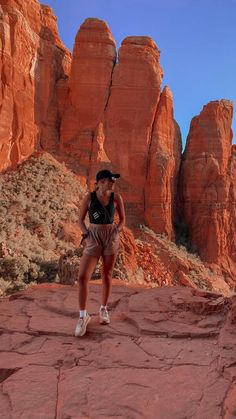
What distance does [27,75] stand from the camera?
67.3 ft

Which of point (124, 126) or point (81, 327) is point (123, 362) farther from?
point (124, 126)

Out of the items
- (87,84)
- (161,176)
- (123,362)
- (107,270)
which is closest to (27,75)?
(87,84)

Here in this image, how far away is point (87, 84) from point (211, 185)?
10.7 meters

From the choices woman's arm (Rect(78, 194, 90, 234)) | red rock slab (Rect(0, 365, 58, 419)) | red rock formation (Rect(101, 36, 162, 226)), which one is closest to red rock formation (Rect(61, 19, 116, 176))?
red rock formation (Rect(101, 36, 162, 226))

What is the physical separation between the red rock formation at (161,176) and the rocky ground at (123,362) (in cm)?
1819

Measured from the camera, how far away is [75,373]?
290cm

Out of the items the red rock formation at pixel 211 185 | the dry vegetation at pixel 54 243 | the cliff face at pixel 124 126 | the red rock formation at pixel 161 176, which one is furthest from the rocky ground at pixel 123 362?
the red rock formation at pixel 211 185

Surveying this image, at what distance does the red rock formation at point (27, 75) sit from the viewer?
1847 cm

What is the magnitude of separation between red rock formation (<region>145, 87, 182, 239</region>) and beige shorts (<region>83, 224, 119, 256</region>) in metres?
19.3

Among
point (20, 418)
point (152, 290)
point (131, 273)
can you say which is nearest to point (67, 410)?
point (20, 418)

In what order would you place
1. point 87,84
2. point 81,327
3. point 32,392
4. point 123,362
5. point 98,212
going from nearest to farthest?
point 32,392 < point 123,362 < point 81,327 < point 98,212 < point 87,84

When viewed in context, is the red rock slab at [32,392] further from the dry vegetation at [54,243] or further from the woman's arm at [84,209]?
the dry vegetation at [54,243]

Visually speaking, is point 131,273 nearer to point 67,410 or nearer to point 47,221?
point 47,221

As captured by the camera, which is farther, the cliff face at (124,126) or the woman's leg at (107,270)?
the cliff face at (124,126)
